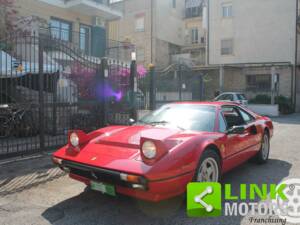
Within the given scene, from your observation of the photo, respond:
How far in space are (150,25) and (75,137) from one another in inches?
928

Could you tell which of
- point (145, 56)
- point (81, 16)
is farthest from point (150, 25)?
point (81, 16)

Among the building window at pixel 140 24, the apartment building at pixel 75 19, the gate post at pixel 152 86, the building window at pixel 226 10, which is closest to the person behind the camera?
the gate post at pixel 152 86

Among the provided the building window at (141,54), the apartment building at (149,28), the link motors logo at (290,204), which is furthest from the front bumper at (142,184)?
the building window at (141,54)

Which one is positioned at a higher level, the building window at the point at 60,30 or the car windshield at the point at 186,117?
the building window at the point at 60,30

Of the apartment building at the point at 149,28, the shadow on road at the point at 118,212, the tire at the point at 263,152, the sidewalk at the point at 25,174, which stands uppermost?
the apartment building at the point at 149,28

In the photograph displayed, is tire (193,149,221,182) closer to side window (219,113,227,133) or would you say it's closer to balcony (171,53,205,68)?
side window (219,113,227,133)

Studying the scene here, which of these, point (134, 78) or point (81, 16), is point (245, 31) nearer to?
point (81, 16)

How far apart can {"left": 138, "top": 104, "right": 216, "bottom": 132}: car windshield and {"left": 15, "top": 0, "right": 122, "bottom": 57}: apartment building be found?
8650mm

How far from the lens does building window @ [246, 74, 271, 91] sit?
21.8 m

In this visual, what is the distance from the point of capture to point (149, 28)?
2600 cm

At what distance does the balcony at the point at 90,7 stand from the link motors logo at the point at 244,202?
1277cm

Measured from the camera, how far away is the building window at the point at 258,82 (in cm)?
2184

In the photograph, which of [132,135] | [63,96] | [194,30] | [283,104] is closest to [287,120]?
[283,104]

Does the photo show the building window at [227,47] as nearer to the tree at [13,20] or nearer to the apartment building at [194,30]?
the apartment building at [194,30]
